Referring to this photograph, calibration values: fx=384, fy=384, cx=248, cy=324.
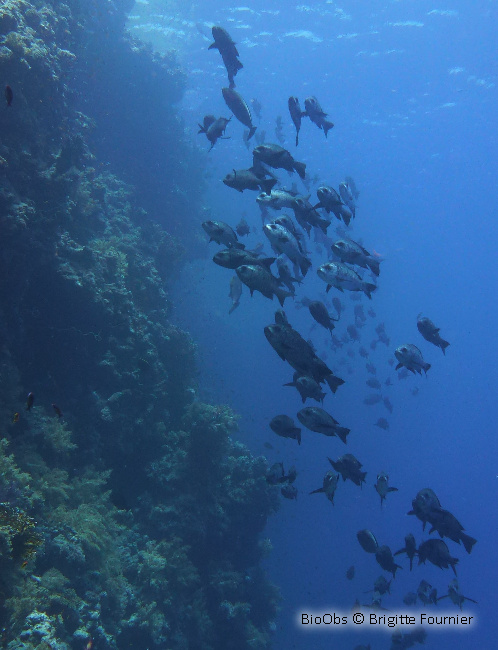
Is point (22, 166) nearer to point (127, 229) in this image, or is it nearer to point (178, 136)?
point (127, 229)

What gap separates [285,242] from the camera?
582 cm

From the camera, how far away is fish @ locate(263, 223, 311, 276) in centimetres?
578

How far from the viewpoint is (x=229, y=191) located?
6134 centimetres

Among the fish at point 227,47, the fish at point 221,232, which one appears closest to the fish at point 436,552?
the fish at point 221,232

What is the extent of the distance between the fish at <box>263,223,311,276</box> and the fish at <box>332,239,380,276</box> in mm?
852

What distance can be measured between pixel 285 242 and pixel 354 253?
1483mm

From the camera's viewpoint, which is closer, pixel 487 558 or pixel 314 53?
pixel 314 53

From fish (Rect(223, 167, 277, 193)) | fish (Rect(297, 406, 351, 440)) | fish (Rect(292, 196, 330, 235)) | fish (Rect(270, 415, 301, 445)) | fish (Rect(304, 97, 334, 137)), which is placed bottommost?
fish (Rect(297, 406, 351, 440))

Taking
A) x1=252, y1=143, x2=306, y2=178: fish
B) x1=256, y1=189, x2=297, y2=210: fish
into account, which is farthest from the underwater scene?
x1=256, y1=189, x2=297, y2=210: fish

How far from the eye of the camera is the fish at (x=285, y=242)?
19.0 ft

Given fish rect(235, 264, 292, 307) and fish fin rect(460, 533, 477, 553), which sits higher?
fish rect(235, 264, 292, 307)

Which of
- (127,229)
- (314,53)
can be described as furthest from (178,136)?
(314,53)

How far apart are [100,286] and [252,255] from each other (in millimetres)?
6383

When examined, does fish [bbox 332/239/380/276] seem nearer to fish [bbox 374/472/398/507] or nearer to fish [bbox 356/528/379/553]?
fish [bbox 374/472/398/507]
